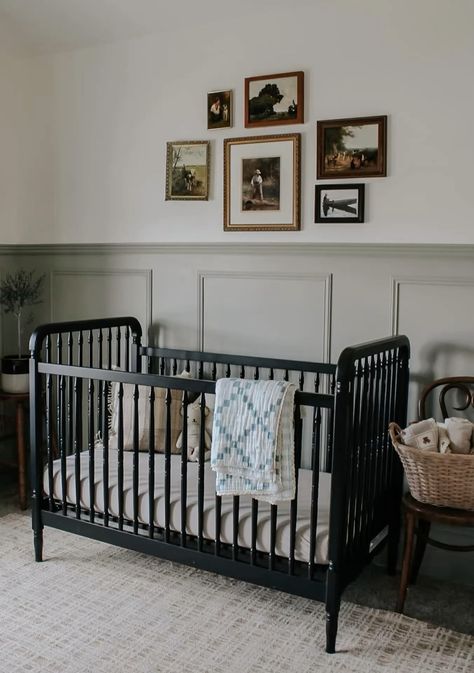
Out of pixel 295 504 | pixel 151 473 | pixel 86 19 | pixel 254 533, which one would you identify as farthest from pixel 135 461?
pixel 86 19

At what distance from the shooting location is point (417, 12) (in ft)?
8.82

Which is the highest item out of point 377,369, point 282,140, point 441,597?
point 282,140

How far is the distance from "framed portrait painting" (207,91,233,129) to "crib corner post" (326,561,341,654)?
1878 mm

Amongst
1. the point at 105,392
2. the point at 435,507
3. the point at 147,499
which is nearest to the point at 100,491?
the point at 147,499

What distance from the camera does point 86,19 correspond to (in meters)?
3.25

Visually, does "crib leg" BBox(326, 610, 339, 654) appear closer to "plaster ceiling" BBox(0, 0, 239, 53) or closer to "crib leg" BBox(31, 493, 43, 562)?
"crib leg" BBox(31, 493, 43, 562)

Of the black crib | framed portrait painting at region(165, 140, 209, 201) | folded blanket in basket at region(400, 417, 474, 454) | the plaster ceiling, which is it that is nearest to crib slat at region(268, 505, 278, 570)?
the black crib

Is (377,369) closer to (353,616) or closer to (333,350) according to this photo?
(333,350)

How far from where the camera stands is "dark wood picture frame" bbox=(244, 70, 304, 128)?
2.94m

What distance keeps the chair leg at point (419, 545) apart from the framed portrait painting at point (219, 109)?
1.80 m

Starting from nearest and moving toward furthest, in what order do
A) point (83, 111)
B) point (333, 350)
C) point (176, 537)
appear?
point (176, 537) → point (333, 350) → point (83, 111)

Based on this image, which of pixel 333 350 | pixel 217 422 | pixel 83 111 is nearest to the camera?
pixel 217 422

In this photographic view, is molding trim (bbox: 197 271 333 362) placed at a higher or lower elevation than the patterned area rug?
higher

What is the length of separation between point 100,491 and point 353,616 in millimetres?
1014
